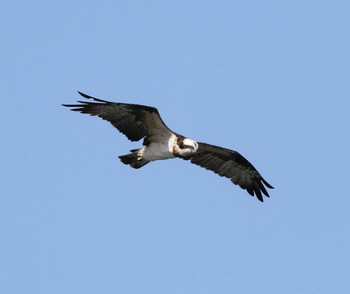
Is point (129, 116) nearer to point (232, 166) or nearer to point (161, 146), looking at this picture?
point (161, 146)

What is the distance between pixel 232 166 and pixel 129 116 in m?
3.07

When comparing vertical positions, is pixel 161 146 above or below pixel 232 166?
below

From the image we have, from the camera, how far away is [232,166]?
18188 millimetres

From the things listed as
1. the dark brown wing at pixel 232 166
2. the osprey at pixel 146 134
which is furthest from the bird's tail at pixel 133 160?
the dark brown wing at pixel 232 166

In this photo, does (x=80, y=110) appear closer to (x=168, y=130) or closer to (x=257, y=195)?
(x=168, y=130)

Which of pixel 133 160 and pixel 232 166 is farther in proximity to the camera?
pixel 232 166

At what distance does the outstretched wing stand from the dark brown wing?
1.55m

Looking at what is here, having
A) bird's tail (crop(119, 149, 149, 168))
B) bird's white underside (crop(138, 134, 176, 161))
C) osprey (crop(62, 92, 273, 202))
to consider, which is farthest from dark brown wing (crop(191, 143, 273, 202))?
bird's tail (crop(119, 149, 149, 168))

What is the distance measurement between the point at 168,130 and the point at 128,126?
28.8 inches

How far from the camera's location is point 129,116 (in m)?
16.0

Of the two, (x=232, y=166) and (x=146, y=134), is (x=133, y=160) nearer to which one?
(x=146, y=134)

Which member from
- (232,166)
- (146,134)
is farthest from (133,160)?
(232,166)

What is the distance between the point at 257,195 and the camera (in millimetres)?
18375

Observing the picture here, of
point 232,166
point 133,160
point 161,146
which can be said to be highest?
point 232,166
